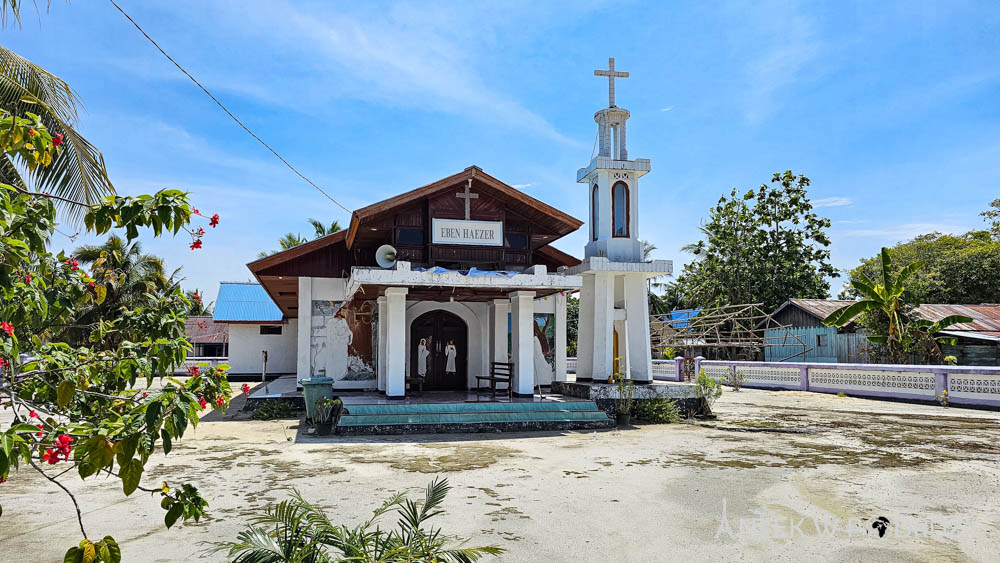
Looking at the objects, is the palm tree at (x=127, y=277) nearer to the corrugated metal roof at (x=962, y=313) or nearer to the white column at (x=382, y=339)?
the white column at (x=382, y=339)

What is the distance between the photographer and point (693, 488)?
8.03 meters

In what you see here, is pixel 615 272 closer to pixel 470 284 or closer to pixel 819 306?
pixel 470 284

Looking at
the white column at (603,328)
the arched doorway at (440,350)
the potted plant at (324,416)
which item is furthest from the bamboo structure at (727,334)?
the potted plant at (324,416)

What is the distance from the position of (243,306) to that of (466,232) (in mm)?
18891

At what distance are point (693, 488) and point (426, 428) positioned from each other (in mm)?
6259

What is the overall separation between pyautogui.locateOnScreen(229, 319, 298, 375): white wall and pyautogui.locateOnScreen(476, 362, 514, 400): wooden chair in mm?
14247

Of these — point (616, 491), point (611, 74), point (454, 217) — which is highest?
point (611, 74)

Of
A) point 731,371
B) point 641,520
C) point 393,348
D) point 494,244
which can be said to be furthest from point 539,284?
point 731,371

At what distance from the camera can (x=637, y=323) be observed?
54.0ft

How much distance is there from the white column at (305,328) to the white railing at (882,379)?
10.1m

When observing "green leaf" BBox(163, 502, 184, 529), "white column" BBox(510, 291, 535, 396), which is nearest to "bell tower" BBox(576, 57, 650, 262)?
"white column" BBox(510, 291, 535, 396)

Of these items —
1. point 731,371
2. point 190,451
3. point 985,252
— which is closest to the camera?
point 190,451

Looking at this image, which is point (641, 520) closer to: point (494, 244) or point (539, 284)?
point (539, 284)

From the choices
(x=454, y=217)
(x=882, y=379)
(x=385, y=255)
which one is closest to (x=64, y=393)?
(x=454, y=217)
